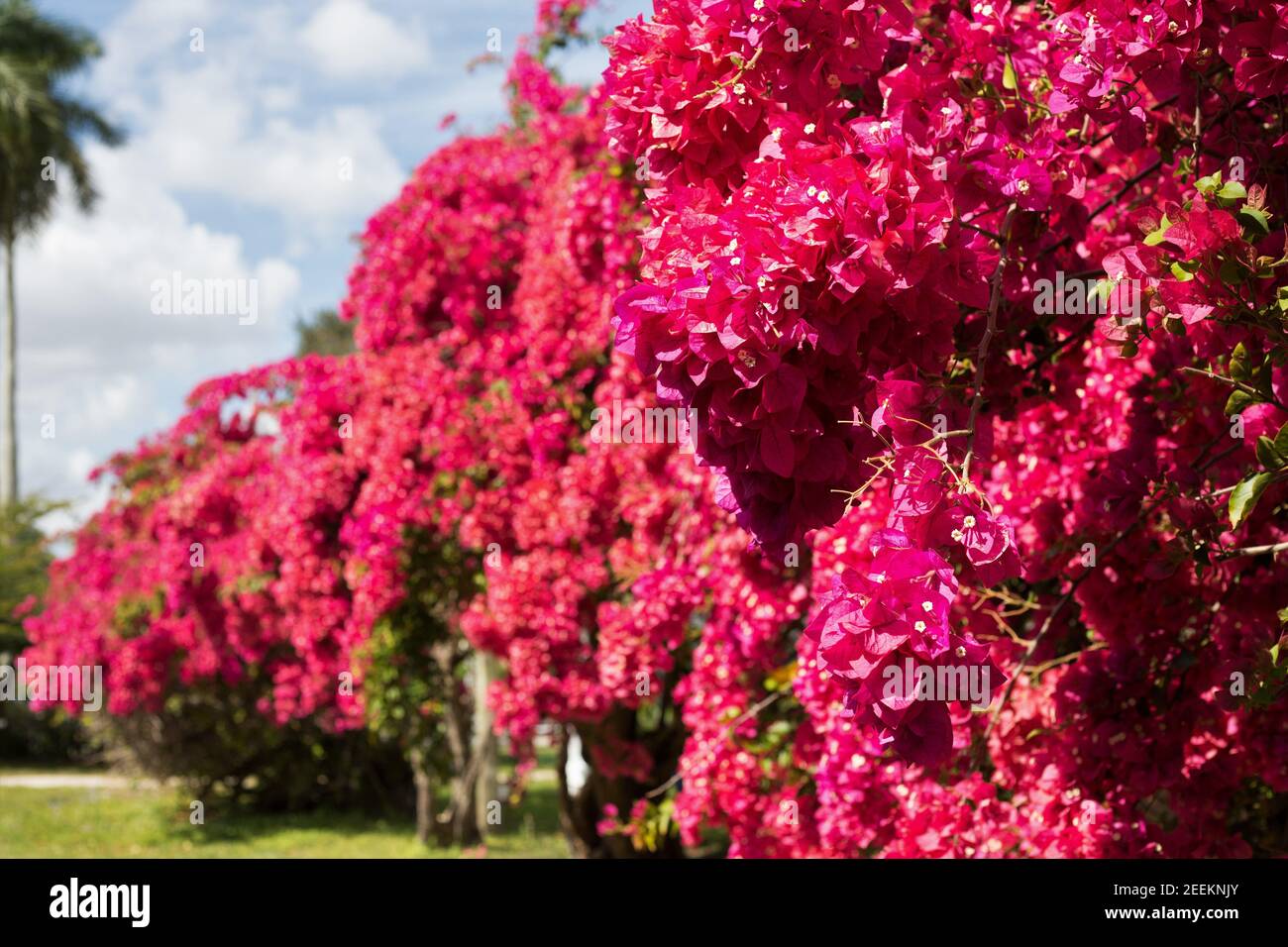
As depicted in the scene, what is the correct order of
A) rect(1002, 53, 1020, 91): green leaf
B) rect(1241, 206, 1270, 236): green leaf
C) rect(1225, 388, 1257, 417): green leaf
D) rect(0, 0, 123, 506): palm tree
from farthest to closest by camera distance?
rect(0, 0, 123, 506): palm tree
rect(1002, 53, 1020, 91): green leaf
rect(1225, 388, 1257, 417): green leaf
rect(1241, 206, 1270, 236): green leaf

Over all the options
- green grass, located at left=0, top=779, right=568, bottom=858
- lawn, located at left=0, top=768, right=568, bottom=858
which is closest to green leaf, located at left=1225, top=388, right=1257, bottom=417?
lawn, located at left=0, top=768, right=568, bottom=858

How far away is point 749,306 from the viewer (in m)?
2.02

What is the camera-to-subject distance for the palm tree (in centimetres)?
2575

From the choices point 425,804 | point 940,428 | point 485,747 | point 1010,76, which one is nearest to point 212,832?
point 425,804

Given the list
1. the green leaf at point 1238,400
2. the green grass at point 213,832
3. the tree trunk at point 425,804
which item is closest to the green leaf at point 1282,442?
the green leaf at point 1238,400

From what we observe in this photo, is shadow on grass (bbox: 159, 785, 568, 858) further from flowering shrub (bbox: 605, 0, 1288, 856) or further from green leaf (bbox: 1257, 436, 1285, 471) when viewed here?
green leaf (bbox: 1257, 436, 1285, 471)

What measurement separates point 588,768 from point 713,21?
22.5ft

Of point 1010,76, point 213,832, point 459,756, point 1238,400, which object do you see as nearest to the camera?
point 1238,400

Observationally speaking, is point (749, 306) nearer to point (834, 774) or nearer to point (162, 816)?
point (834, 774)

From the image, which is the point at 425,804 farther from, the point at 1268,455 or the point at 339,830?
the point at 1268,455

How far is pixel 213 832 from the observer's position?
1192 cm

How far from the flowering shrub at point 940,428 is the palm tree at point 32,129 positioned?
23.7m

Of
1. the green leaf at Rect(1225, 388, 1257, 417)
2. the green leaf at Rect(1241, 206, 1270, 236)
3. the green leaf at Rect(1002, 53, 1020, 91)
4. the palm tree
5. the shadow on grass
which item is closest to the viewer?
the green leaf at Rect(1241, 206, 1270, 236)

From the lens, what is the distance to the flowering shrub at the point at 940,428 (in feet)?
6.81
